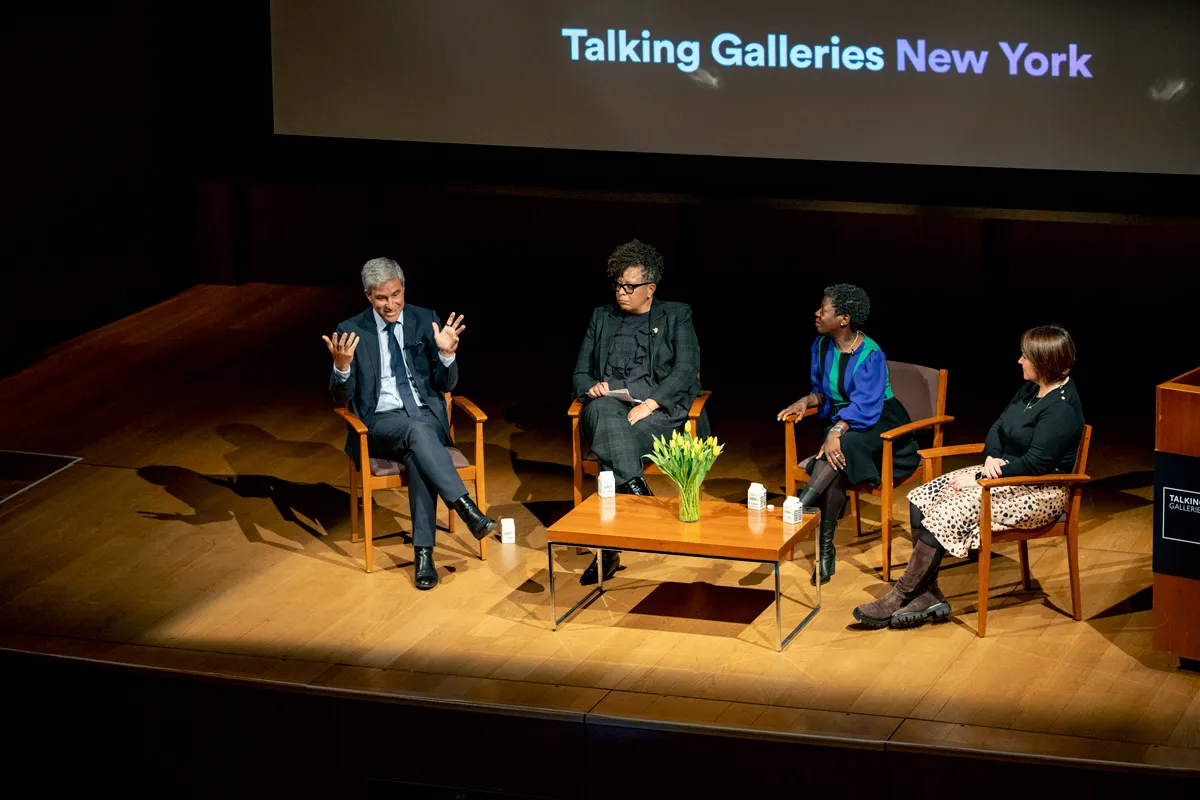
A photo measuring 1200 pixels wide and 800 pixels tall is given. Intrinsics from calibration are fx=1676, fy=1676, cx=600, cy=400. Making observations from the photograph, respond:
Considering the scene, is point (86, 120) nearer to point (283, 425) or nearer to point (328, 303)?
point (328, 303)

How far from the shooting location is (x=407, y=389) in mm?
6277

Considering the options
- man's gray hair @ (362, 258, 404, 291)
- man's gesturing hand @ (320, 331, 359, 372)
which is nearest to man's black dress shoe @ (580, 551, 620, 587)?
man's gesturing hand @ (320, 331, 359, 372)

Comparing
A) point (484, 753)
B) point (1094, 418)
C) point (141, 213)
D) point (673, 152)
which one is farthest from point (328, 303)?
point (484, 753)

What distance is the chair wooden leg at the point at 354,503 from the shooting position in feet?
20.7

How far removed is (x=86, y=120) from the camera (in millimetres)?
9195

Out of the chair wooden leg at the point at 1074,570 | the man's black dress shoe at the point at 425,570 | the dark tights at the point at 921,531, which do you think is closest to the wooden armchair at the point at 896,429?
the dark tights at the point at 921,531

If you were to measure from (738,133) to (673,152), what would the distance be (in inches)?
13.1

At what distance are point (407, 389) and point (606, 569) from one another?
1010 millimetres

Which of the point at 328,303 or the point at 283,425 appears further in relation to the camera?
the point at 328,303

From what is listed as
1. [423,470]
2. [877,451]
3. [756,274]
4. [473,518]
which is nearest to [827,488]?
[877,451]

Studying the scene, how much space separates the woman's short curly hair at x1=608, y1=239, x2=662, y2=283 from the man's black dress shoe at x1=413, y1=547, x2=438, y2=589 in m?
1.25

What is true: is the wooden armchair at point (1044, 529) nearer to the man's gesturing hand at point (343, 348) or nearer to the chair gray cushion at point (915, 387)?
the chair gray cushion at point (915, 387)

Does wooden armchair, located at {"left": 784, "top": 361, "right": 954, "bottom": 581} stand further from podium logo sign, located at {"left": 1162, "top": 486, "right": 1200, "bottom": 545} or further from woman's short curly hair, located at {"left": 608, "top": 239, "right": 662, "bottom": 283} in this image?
podium logo sign, located at {"left": 1162, "top": 486, "right": 1200, "bottom": 545}

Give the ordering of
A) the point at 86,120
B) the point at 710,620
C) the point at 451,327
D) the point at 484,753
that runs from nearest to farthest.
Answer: the point at 484,753 → the point at 710,620 → the point at 451,327 → the point at 86,120
